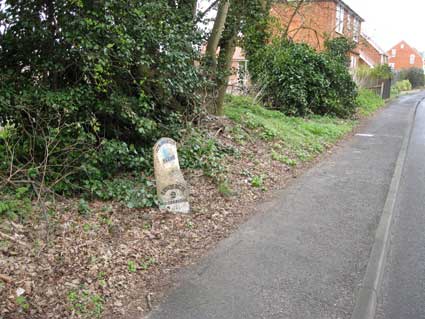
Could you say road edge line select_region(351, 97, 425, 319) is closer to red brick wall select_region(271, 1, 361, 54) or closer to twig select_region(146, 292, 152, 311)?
twig select_region(146, 292, 152, 311)

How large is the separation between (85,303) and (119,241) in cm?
111

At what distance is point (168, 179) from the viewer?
17.8 ft

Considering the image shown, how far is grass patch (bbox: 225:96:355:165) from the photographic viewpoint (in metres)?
9.95

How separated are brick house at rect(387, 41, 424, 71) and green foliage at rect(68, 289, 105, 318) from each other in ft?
292

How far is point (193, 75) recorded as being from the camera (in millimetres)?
7414

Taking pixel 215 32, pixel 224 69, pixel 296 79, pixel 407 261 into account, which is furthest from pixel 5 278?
pixel 296 79

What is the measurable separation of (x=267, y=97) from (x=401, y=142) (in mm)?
5132

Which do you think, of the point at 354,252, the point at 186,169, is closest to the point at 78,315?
the point at 354,252

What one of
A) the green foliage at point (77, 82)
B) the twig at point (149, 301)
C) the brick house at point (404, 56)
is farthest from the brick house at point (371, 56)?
the twig at point (149, 301)

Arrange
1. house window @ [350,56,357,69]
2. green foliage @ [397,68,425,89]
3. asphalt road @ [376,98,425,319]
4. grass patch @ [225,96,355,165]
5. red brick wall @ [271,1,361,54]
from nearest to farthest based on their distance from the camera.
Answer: asphalt road @ [376,98,425,319]
grass patch @ [225,96,355,165]
red brick wall @ [271,1,361,54]
house window @ [350,56,357,69]
green foliage @ [397,68,425,89]

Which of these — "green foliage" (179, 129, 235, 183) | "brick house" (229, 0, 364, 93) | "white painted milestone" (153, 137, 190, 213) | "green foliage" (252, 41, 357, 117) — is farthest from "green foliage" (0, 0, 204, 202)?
"green foliage" (252, 41, 357, 117)

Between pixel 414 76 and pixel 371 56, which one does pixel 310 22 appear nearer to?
pixel 371 56

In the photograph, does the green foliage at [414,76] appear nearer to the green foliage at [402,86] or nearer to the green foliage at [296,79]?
the green foliage at [402,86]

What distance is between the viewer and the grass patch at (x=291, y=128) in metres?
9.95
